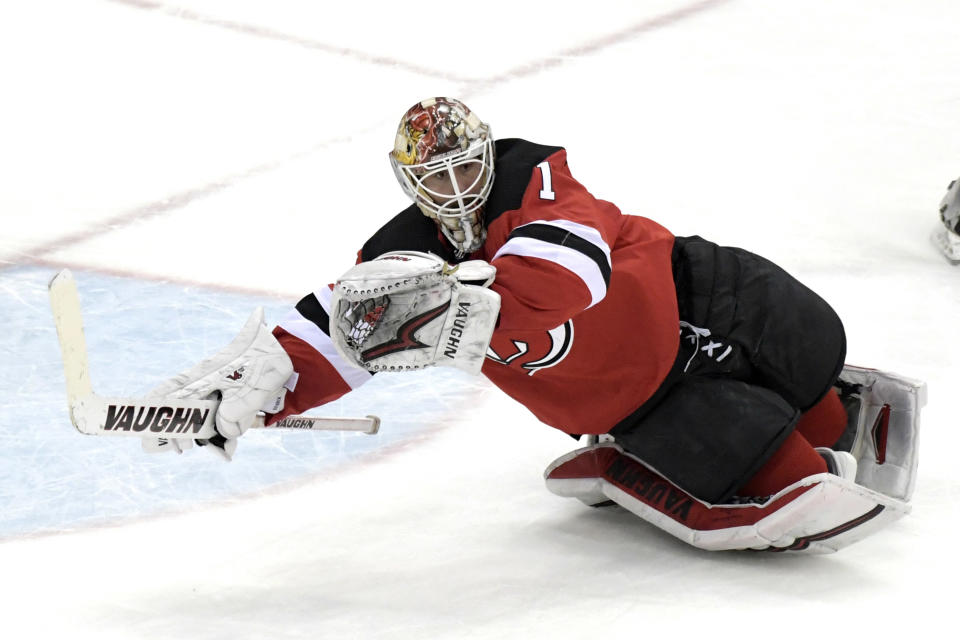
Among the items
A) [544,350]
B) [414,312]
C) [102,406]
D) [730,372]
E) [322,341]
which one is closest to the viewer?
[414,312]

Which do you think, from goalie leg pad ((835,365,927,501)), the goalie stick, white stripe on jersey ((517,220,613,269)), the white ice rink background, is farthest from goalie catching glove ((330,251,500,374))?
goalie leg pad ((835,365,927,501))

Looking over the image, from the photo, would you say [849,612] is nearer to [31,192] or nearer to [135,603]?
[135,603]

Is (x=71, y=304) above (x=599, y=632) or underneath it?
above

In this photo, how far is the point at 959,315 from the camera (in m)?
3.73

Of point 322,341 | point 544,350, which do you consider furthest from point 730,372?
point 322,341

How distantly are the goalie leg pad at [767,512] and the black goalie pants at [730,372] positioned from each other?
50mm

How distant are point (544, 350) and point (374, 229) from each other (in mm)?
2133

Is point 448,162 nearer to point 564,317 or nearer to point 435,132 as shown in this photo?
point 435,132

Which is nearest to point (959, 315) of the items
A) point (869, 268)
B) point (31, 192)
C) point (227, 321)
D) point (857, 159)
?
point (869, 268)

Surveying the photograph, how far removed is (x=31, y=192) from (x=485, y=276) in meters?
3.11

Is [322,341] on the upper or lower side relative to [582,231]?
lower

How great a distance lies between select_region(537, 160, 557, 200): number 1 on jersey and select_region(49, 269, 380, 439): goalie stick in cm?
71

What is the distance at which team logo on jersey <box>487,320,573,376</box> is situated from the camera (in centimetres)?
227

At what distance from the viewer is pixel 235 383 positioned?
227cm
